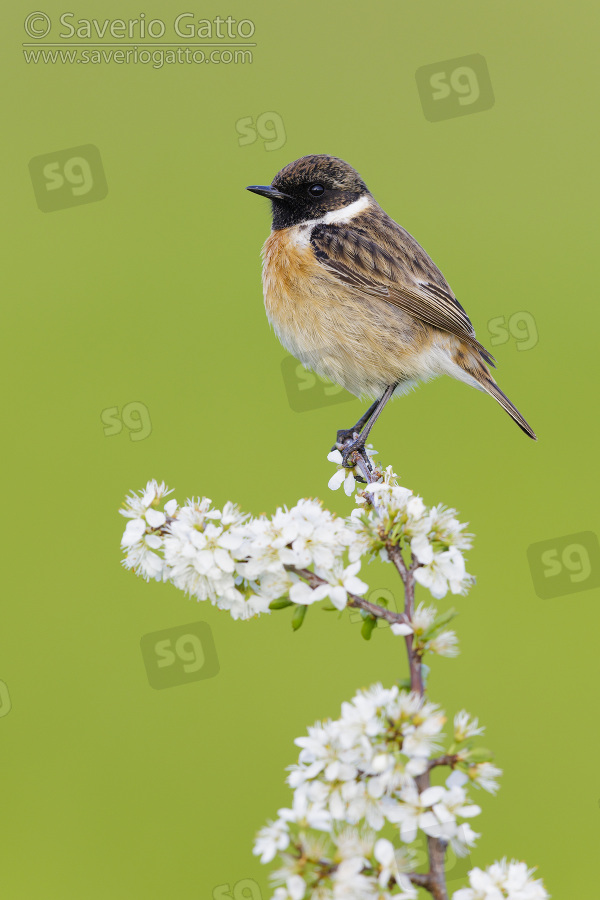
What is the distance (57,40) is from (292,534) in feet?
32.0

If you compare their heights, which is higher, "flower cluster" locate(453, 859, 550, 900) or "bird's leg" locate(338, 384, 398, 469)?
"bird's leg" locate(338, 384, 398, 469)

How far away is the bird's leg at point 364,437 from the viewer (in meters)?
3.31

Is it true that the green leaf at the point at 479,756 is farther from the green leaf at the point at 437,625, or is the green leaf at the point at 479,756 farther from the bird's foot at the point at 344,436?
the bird's foot at the point at 344,436

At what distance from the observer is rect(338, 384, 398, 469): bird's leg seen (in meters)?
3.31

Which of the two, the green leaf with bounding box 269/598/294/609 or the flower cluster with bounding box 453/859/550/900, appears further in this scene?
the green leaf with bounding box 269/598/294/609

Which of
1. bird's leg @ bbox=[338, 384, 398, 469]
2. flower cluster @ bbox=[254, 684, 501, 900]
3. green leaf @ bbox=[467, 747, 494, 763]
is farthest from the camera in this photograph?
bird's leg @ bbox=[338, 384, 398, 469]

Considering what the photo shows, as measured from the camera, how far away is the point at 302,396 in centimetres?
527

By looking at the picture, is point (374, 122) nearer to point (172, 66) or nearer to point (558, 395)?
point (172, 66)

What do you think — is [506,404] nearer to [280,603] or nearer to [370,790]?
[280,603]

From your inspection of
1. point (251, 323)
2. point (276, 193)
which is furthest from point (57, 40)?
point (276, 193)

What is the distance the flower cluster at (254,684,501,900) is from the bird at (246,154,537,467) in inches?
118

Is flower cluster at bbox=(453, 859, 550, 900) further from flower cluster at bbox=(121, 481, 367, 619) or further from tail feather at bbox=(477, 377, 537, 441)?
tail feather at bbox=(477, 377, 537, 441)

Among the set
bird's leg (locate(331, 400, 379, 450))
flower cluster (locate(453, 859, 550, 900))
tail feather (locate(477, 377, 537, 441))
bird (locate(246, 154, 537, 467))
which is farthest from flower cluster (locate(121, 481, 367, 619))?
bird (locate(246, 154, 537, 467))

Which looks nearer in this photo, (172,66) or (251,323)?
(251,323)
